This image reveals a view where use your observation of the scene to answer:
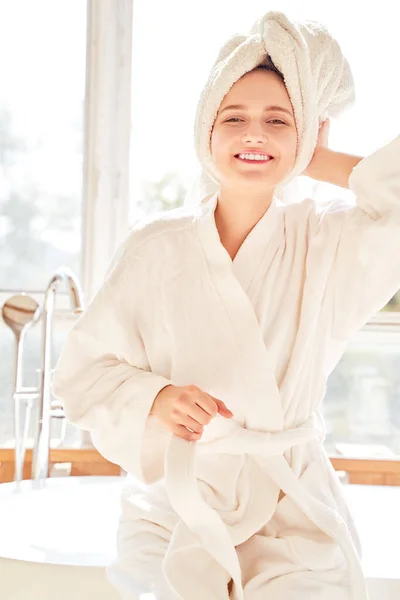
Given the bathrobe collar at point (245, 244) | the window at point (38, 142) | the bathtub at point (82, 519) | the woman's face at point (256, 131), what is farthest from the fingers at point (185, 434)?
the window at point (38, 142)

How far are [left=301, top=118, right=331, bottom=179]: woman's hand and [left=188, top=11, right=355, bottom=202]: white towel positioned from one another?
0.01 metres

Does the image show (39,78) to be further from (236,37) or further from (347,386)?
(236,37)

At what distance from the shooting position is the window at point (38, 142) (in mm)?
2717

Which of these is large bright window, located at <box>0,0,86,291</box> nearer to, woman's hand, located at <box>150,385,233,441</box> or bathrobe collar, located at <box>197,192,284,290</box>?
bathrobe collar, located at <box>197,192,284,290</box>

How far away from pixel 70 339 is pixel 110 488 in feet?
3.71

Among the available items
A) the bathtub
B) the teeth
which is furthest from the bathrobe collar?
the bathtub

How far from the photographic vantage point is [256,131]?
3.85 feet

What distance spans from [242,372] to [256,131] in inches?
13.4

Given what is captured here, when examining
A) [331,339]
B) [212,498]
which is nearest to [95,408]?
[212,498]

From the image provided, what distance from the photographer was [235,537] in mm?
1122

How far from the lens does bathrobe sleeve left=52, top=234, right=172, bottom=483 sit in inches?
47.4

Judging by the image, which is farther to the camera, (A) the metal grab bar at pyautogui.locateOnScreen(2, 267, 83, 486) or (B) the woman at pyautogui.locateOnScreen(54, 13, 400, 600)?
(A) the metal grab bar at pyautogui.locateOnScreen(2, 267, 83, 486)

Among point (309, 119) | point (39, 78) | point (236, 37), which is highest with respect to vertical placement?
point (39, 78)

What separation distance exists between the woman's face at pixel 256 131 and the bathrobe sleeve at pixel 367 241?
0.37ft
